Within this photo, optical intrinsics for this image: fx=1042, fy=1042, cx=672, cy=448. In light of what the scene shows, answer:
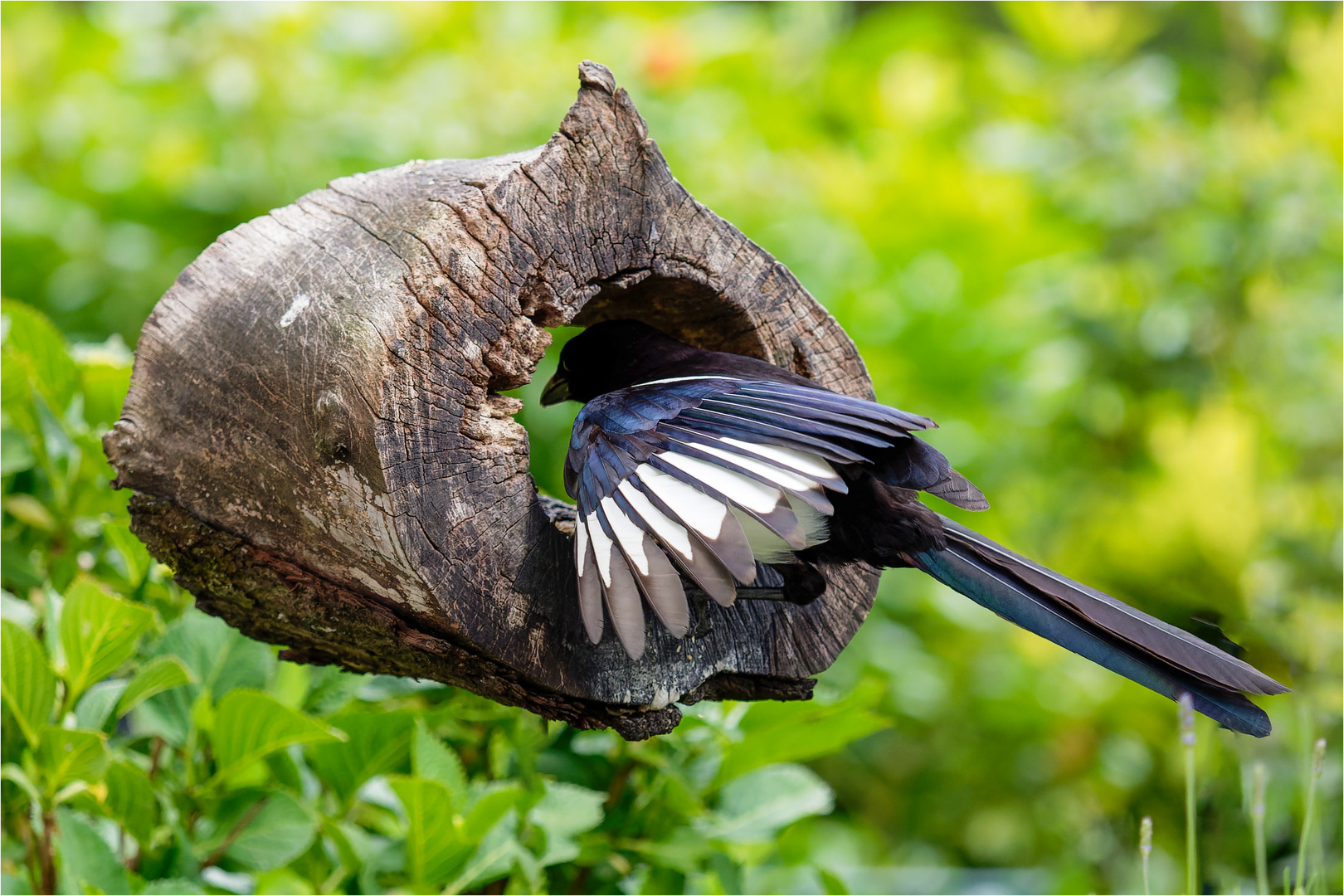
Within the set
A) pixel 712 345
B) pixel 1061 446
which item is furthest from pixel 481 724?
pixel 1061 446

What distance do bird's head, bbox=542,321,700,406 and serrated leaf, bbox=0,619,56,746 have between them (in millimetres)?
668

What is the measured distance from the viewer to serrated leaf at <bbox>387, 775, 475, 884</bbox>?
1111 millimetres

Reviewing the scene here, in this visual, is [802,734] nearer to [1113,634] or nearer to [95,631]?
[1113,634]

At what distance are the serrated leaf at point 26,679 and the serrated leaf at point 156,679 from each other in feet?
0.28

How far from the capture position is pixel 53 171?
128 inches

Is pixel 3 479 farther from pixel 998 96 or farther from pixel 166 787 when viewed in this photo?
pixel 998 96

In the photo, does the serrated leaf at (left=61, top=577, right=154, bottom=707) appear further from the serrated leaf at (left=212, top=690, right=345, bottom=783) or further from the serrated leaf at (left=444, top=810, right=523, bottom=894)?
the serrated leaf at (left=444, top=810, right=523, bottom=894)

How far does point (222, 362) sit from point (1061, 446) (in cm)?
309

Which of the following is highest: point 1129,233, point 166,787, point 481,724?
point 1129,233

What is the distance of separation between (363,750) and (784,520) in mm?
678

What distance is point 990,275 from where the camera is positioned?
3572mm

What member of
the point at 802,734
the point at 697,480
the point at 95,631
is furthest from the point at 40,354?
the point at 802,734

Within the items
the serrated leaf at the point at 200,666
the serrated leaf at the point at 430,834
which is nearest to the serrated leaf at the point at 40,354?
the serrated leaf at the point at 200,666

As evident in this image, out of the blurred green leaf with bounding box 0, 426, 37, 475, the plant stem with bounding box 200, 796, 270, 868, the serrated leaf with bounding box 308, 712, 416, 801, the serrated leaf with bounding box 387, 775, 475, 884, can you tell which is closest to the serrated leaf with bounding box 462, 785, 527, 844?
the serrated leaf with bounding box 387, 775, 475, 884
